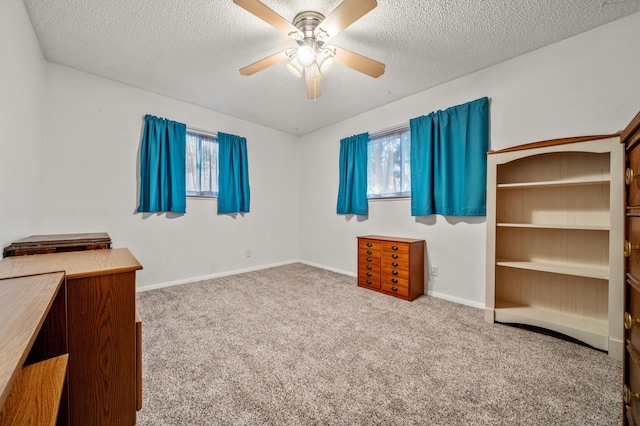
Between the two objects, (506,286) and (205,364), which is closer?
(205,364)

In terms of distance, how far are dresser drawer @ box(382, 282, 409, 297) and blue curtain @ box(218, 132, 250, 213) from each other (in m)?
2.41

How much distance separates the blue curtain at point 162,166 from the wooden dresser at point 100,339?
6.95ft

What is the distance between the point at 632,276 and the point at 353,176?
3085 mm

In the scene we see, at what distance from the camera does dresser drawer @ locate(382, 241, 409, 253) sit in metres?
2.93

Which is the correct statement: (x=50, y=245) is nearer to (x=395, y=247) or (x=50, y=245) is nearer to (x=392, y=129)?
(x=395, y=247)

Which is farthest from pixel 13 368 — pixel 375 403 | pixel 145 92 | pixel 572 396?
pixel 145 92

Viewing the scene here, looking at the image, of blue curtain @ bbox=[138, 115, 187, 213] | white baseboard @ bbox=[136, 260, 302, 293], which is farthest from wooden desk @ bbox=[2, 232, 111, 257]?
white baseboard @ bbox=[136, 260, 302, 293]

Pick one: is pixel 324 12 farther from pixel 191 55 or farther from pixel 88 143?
pixel 88 143

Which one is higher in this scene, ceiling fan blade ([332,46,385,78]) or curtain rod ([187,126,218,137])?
ceiling fan blade ([332,46,385,78])

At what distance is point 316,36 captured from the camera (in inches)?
80.1

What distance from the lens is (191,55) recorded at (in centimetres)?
248

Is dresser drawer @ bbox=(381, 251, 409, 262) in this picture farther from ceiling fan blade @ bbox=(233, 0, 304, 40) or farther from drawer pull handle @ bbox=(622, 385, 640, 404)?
ceiling fan blade @ bbox=(233, 0, 304, 40)

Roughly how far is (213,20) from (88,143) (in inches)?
80.5

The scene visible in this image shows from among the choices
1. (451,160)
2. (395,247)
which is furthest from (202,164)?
(451,160)
